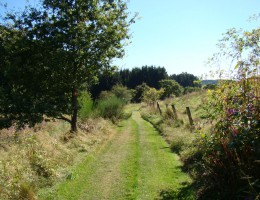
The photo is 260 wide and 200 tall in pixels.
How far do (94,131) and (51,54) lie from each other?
18.1ft

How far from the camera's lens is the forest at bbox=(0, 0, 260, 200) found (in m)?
5.38

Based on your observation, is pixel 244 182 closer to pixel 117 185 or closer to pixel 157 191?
pixel 157 191

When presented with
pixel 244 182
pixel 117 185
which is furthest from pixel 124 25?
pixel 244 182

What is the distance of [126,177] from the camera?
845cm

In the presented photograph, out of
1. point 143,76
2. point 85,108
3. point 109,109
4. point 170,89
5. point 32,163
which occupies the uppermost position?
point 143,76

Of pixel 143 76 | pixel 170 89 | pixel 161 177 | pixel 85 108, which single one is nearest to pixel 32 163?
pixel 161 177

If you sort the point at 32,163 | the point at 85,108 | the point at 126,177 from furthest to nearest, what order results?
1. the point at 85,108
2. the point at 126,177
3. the point at 32,163

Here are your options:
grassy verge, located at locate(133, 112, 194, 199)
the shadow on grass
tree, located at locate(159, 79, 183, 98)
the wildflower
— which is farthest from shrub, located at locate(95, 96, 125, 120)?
tree, located at locate(159, 79, 183, 98)

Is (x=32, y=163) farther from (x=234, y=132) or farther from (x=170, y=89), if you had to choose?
(x=170, y=89)

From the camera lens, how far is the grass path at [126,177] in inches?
279

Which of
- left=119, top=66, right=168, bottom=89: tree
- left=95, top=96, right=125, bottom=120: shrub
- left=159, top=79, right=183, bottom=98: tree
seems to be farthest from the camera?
left=119, top=66, right=168, bottom=89: tree

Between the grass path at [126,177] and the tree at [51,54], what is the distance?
148 inches

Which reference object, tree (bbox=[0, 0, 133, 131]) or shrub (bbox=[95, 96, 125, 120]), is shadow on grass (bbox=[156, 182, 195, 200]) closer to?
tree (bbox=[0, 0, 133, 131])

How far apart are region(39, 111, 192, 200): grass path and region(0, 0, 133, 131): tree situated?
3.76m
